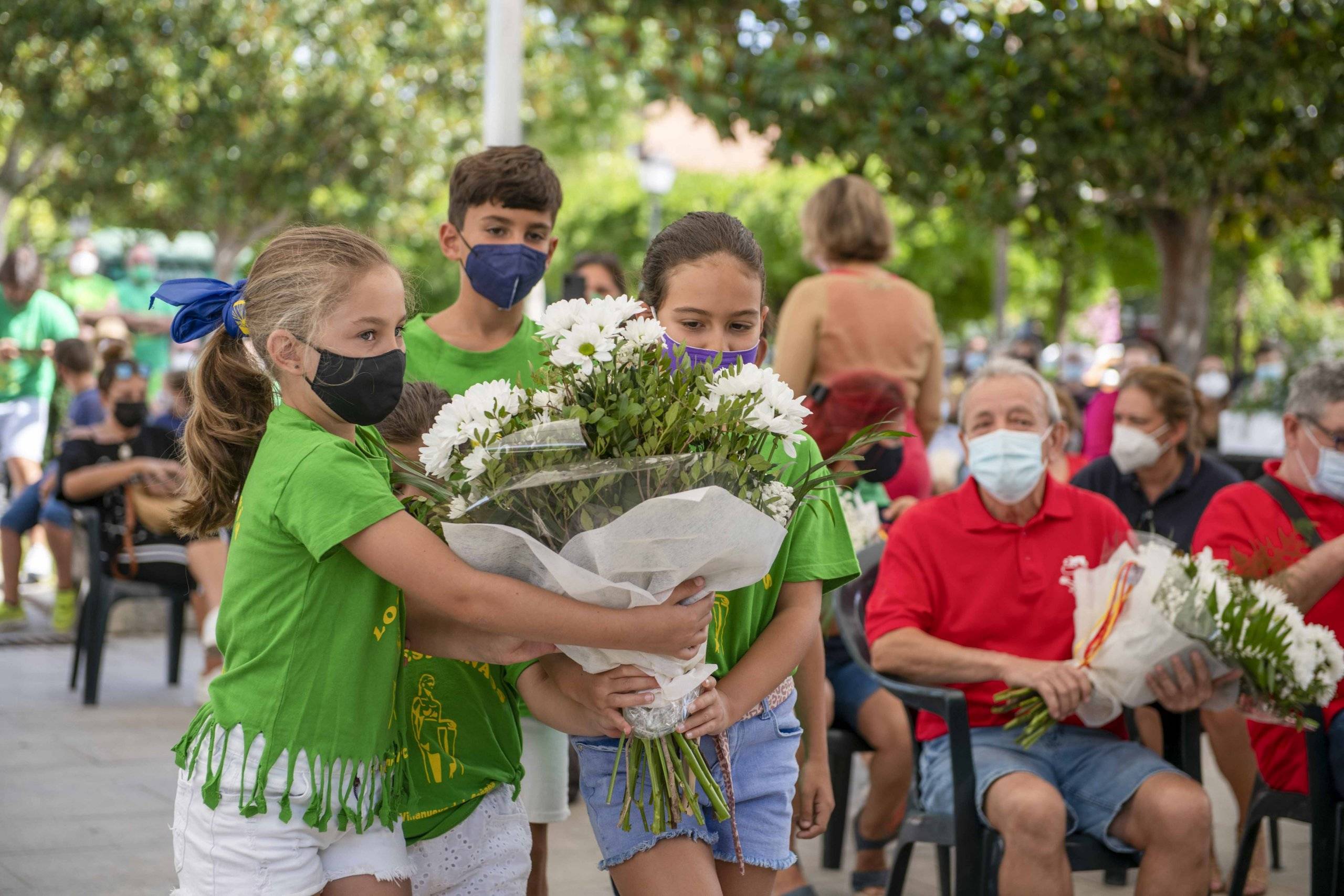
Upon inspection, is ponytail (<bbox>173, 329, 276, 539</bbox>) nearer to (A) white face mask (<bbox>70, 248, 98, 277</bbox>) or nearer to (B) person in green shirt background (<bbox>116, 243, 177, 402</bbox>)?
(A) white face mask (<bbox>70, 248, 98, 277</bbox>)

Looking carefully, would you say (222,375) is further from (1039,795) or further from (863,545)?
(863,545)

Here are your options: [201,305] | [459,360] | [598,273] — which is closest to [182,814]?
[201,305]

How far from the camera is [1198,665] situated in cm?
389

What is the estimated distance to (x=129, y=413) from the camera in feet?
25.3

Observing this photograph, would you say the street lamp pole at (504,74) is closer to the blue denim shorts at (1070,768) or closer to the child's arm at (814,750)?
the blue denim shorts at (1070,768)

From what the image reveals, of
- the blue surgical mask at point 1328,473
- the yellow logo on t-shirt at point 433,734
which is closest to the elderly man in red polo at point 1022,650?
the blue surgical mask at point 1328,473

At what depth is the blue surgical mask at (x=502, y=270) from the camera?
3.94m

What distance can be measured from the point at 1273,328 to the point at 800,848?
842 inches

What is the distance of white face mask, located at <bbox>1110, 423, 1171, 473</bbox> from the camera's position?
5828mm

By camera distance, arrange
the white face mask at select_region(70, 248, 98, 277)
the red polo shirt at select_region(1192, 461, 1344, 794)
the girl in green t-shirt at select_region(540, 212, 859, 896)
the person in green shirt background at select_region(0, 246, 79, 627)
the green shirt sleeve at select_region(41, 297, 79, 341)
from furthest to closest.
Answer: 1. the white face mask at select_region(70, 248, 98, 277)
2. the green shirt sleeve at select_region(41, 297, 79, 341)
3. the person in green shirt background at select_region(0, 246, 79, 627)
4. the red polo shirt at select_region(1192, 461, 1344, 794)
5. the girl in green t-shirt at select_region(540, 212, 859, 896)

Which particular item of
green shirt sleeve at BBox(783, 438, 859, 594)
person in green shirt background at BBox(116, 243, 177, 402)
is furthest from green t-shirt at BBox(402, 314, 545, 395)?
person in green shirt background at BBox(116, 243, 177, 402)

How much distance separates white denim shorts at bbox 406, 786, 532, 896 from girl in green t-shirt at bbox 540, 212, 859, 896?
217 mm

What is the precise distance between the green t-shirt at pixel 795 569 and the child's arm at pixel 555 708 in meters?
0.30

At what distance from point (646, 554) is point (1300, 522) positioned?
2.86 meters
